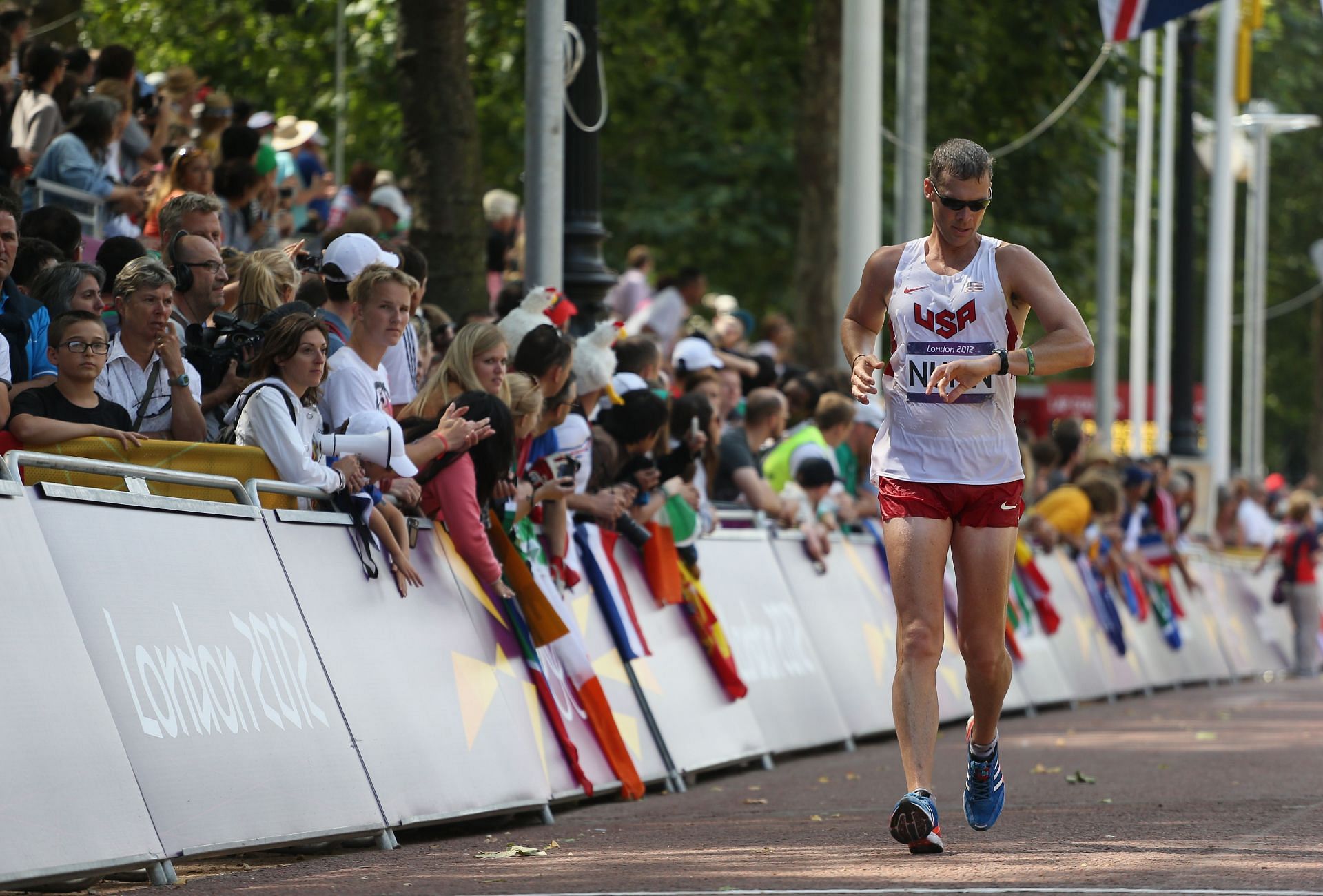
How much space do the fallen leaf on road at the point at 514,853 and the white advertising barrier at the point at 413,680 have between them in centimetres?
39

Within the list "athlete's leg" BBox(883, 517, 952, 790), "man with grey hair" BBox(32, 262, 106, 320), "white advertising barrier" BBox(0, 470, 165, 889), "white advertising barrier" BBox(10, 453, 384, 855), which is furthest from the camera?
"man with grey hair" BBox(32, 262, 106, 320)

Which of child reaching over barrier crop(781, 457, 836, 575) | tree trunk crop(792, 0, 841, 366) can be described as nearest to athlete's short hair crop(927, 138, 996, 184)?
child reaching over barrier crop(781, 457, 836, 575)

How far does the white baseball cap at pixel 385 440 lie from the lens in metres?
8.95

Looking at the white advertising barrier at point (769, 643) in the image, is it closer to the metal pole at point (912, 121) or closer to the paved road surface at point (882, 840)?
the paved road surface at point (882, 840)

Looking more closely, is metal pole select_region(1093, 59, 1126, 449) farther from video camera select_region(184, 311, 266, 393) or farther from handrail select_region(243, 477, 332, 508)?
handrail select_region(243, 477, 332, 508)

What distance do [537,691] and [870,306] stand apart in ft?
8.16

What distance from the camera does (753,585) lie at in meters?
13.3

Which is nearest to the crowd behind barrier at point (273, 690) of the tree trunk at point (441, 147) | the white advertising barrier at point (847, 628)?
the white advertising barrier at point (847, 628)

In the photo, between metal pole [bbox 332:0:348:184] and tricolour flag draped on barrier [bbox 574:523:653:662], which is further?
metal pole [bbox 332:0:348:184]

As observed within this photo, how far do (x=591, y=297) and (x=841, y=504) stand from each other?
2399 mm

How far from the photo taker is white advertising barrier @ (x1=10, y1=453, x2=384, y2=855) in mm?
6996

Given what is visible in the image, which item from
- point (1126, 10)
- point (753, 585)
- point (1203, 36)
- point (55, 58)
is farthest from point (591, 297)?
point (1203, 36)

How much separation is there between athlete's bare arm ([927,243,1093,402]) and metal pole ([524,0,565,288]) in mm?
5313

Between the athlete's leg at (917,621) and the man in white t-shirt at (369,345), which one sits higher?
the man in white t-shirt at (369,345)
